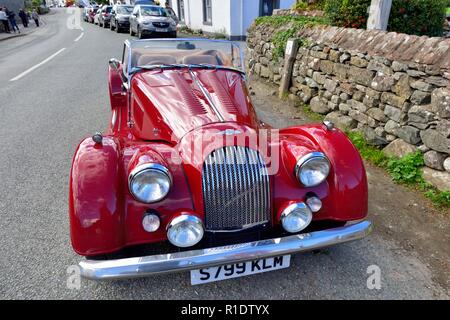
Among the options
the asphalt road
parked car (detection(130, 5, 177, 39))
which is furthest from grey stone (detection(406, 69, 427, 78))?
parked car (detection(130, 5, 177, 39))

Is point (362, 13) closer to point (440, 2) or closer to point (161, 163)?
point (440, 2)

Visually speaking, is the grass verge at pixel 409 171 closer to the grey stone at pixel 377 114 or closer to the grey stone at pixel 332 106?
the grey stone at pixel 377 114

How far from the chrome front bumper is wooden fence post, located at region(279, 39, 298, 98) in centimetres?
490

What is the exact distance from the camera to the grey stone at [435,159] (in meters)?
3.37

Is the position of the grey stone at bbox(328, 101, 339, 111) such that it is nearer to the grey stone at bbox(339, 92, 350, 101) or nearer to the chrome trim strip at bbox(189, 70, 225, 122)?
the grey stone at bbox(339, 92, 350, 101)

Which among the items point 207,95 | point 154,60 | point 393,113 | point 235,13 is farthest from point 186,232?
point 235,13

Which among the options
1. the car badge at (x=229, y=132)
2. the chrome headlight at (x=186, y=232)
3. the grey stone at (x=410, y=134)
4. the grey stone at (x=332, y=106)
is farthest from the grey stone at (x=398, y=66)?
the chrome headlight at (x=186, y=232)

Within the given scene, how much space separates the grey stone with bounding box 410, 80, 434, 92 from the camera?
3480mm

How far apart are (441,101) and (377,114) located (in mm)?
969

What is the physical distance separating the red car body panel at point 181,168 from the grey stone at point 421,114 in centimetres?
162

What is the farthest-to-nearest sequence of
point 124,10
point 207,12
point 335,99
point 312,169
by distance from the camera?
point 124,10
point 207,12
point 335,99
point 312,169

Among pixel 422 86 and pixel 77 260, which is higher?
pixel 422 86

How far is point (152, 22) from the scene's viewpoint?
50.9 ft

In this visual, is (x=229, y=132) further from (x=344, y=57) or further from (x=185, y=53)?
(x=344, y=57)
